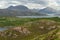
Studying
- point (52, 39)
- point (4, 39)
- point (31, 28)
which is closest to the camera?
point (52, 39)

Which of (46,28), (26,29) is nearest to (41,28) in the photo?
(46,28)

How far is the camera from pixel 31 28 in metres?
192

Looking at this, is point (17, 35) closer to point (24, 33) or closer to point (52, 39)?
point (24, 33)

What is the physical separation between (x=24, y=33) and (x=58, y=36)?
91906mm

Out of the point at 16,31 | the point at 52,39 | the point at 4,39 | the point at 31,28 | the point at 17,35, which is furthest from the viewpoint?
the point at 31,28

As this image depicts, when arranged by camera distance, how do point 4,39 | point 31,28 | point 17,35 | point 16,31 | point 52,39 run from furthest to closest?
1. point 31,28
2. point 16,31
3. point 17,35
4. point 4,39
5. point 52,39

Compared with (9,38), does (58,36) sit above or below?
above

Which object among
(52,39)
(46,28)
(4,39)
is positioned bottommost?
(46,28)

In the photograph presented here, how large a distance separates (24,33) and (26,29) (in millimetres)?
11175

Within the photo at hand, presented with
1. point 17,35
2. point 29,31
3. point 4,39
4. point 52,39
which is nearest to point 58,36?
point 52,39

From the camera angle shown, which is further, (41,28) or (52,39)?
(41,28)

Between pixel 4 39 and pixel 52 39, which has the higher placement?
pixel 52 39

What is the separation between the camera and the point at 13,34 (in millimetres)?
165625

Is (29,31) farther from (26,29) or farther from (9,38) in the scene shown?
(9,38)
